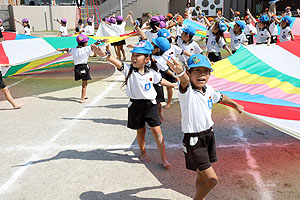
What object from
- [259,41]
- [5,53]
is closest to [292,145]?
[259,41]

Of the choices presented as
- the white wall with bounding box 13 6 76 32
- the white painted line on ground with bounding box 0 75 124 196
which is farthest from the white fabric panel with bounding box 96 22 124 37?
the white wall with bounding box 13 6 76 32

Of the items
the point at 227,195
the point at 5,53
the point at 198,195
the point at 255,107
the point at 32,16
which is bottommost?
the point at 227,195

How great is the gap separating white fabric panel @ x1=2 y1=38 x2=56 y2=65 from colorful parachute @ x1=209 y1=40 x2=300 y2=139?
412cm

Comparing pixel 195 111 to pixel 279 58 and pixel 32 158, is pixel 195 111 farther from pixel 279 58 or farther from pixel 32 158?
pixel 279 58

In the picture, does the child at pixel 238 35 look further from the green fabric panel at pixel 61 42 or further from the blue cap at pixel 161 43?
the green fabric panel at pixel 61 42

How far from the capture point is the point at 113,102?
22.3ft

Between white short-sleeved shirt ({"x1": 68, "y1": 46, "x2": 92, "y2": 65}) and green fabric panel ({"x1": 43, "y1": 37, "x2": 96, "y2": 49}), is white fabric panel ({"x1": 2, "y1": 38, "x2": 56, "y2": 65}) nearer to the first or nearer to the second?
green fabric panel ({"x1": 43, "y1": 37, "x2": 96, "y2": 49})

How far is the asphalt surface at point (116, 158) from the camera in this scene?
332 cm

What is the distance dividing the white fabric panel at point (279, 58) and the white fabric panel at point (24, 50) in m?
4.73

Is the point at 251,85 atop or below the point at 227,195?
atop

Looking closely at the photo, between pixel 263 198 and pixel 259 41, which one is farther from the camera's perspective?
pixel 259 41

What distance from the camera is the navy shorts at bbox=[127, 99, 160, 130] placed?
3.71m

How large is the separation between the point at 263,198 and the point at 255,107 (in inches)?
44.5

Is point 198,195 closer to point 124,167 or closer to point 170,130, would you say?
point 124,167
